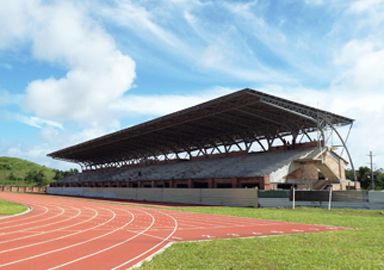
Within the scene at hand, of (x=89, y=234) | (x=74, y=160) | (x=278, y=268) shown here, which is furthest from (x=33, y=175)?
(x=278, y=268)

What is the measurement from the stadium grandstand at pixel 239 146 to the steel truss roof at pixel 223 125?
0.27 feet

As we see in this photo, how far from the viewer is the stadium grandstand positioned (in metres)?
41.6

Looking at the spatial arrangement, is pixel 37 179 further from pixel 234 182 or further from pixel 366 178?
pixel 234 182

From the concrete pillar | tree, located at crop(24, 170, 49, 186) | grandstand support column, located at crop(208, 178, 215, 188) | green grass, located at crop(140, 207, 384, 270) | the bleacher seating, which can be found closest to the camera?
green grass, located at crop(140, 207, 384, 270)

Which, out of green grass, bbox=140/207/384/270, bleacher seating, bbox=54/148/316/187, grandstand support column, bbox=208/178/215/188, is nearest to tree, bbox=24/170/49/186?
bleacher seating, bbox=54/148/316/187

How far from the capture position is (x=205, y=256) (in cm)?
943

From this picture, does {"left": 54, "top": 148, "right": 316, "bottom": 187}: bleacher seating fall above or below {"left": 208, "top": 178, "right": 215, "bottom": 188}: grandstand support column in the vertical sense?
above

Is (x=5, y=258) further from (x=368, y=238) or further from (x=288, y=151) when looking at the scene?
(x=288, y=151)

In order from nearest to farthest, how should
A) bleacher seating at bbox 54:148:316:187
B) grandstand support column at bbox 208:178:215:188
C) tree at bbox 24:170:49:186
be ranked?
1. bleacher seating at bbox 54:148:316:187
2. grandstand support column at bbox 208:178:215:188
3. tree at bbox 24:170:49:186

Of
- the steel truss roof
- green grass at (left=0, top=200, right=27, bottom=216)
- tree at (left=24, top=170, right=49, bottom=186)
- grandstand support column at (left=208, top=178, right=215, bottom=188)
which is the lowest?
green grass at (left=0, top=200, right=27, bottom=216)

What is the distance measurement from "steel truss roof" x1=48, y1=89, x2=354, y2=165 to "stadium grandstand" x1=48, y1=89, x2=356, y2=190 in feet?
0.27

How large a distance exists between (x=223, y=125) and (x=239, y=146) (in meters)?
6.25

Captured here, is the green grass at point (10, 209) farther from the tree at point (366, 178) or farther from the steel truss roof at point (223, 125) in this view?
the tree at point (366, 178)

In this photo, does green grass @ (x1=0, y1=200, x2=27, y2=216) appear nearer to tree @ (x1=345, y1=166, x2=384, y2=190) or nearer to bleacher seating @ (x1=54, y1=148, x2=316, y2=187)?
bleacher seating @ (x1=54, y1=148, x2=316, y2=187)
